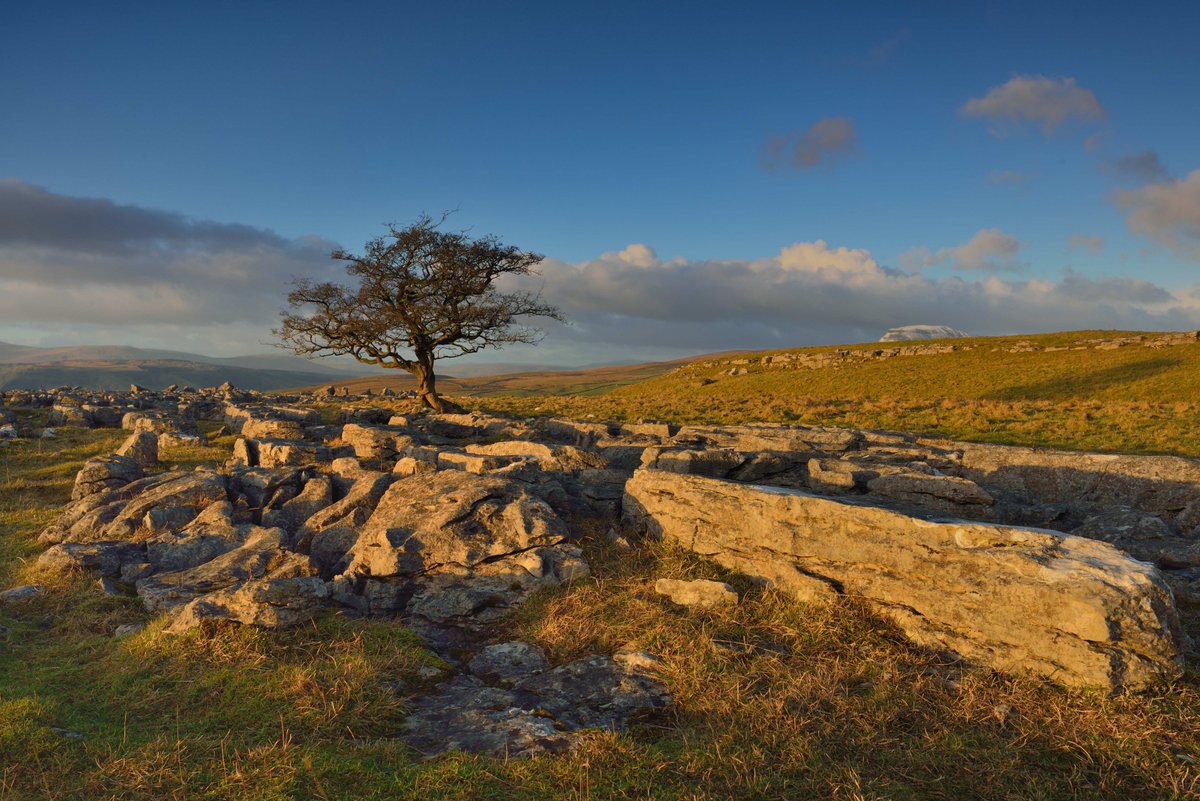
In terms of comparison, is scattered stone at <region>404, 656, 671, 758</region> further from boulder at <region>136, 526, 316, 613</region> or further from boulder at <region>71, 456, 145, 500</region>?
boulder at <region>71, 456, 145, 500</region>

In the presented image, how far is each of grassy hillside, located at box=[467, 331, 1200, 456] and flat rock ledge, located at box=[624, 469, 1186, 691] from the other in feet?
90.3

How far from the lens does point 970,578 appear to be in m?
8.24

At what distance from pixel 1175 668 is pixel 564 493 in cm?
1009

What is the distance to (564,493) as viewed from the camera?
13.5 m

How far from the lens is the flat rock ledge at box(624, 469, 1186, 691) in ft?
23.7

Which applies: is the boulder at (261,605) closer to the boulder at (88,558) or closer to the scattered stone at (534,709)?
the scattered stone at (534,709)

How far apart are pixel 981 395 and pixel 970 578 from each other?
56084mm

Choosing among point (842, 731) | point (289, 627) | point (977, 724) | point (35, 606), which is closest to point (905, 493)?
point (977, 724)

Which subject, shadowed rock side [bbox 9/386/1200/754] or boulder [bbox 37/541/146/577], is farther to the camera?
boulder [bbox 37/541/146/577]

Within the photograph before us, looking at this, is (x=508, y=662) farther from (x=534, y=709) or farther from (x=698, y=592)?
(x=698, y=592)

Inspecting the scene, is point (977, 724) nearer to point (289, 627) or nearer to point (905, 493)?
point (905, 493)

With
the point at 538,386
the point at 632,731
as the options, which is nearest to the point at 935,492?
the point at 632,731

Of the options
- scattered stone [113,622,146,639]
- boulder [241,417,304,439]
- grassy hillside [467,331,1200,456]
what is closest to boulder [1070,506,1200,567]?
scattered stone [113,622,146,639]

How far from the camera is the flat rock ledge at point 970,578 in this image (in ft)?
23.7
